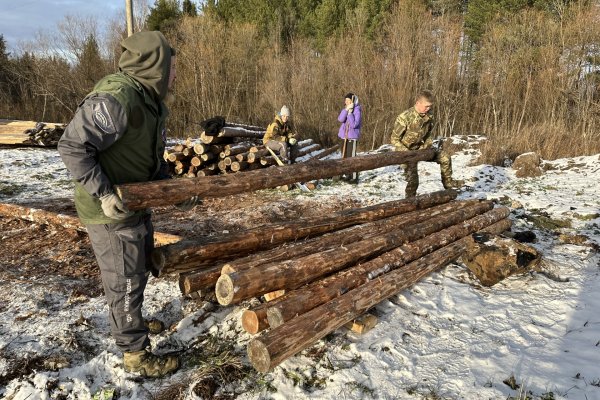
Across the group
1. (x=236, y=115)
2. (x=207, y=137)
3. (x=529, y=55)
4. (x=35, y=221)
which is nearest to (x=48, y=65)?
(x=236, y=115)

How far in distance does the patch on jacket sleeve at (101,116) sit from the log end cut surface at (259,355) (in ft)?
5.57

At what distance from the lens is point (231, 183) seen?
3514 mm

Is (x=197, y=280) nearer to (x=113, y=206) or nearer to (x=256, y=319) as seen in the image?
(x=256, y=319)

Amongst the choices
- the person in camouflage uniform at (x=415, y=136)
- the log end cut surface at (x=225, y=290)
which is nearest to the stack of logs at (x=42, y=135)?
the person in camouflage uniform at (x=415, y=136)

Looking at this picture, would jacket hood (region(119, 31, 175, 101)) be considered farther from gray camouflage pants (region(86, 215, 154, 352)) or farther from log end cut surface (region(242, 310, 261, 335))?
log end cut surface (region(242, 310, 261, 335))

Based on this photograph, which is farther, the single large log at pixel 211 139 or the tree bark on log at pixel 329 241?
the single large log at pixel 211 139

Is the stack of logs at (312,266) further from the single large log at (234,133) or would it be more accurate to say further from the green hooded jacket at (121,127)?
the single large log at (234,133)

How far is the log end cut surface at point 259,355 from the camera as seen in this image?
2486 mm

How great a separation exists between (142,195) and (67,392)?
1.43 m

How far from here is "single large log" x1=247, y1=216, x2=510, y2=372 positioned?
100.0 inches

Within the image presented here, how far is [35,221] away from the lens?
5.76 m

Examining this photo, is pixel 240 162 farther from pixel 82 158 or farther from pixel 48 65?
pixel 48 65

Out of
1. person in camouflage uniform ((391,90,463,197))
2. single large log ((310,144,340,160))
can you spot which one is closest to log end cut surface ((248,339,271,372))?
person in camouflage uniform ((391,90,463,197))

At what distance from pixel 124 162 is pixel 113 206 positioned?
0.36 meters
